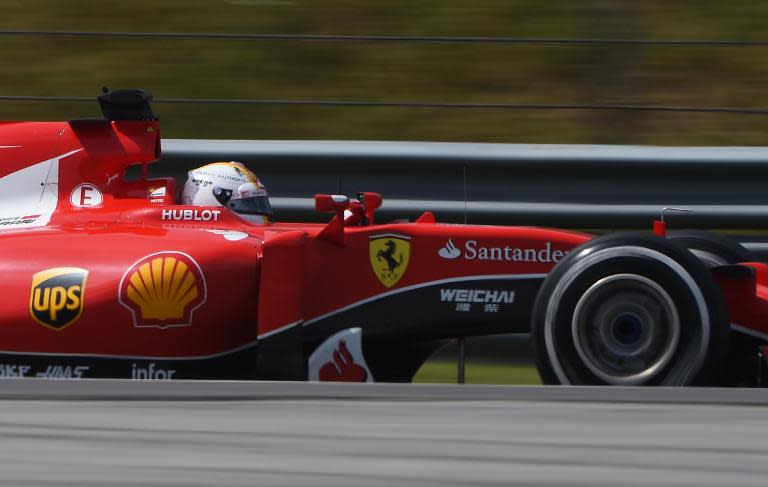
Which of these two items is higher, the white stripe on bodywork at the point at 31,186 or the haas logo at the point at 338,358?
the white stripe on bodywork at the point at 31,186

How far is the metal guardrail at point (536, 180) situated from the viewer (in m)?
6.06

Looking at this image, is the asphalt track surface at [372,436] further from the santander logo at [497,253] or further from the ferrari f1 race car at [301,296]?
the santander logo at [497,253]

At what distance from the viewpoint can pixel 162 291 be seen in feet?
14.3

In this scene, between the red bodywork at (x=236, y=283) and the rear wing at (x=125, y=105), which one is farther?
the rear wing at (x=125, y=105)

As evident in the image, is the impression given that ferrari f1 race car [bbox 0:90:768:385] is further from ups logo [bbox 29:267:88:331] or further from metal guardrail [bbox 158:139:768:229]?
metal guardrail [bbox 158:139:768:229]

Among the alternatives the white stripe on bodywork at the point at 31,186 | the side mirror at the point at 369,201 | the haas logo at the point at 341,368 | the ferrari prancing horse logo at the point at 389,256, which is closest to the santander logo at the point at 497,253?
the ferrari prancing horse logo at the point at 389,256

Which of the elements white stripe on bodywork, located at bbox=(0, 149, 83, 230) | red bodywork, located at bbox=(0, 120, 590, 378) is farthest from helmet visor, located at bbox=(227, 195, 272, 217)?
white stripe on bodywork, located at bbox=(0, 149, 83, 230)

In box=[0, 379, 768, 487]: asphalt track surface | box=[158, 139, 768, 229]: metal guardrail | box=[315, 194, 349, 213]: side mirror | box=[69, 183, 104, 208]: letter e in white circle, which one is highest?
box=[158, 139, 768, 229]: metal guardrail

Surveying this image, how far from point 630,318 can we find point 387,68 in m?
5.25

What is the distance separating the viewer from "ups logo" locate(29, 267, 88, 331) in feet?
14.3

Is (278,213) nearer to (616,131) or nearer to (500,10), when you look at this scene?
(616,131)

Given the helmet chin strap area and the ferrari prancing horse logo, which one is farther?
the helmet chin strap area

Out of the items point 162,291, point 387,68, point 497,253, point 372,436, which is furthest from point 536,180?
point 372,436

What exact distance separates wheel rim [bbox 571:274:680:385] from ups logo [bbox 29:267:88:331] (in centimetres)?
170
